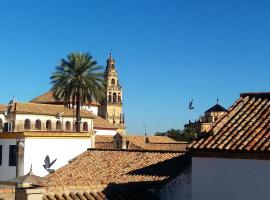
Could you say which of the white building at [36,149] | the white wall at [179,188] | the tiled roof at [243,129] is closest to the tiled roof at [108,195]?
the white wall at [179,188]

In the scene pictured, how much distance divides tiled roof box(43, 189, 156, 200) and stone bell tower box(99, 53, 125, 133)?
3287 inches

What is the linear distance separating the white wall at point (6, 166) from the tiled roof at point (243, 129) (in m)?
23.9

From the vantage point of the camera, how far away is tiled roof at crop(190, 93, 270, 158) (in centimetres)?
1176

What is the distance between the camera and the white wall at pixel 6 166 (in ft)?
112

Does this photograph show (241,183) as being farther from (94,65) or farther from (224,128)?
(94,65)

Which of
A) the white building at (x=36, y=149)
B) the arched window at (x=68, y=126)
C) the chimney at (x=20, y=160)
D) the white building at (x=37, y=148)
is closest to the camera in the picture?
the chimney at (x=20, y=160)

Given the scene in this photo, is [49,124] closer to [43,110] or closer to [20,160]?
[43,110]

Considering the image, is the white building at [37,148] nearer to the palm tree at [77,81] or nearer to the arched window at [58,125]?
the palm tree at [77,81]

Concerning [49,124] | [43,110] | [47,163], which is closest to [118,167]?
[47,163]

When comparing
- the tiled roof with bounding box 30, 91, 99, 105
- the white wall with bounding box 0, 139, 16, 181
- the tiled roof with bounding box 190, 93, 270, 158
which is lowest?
the white wall with bounding box 0, 139, 16, 181

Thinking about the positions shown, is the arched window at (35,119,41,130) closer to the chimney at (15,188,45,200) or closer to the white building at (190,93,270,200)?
the white building at (190,93,270,200)

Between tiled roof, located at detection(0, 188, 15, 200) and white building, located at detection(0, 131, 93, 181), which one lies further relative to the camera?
white building, located at detection(0, 131, 93, 181)

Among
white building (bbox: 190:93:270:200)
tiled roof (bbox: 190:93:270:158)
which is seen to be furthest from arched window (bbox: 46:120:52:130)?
white building (bbox: 190:93:270:200)

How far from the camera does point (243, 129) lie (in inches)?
500
